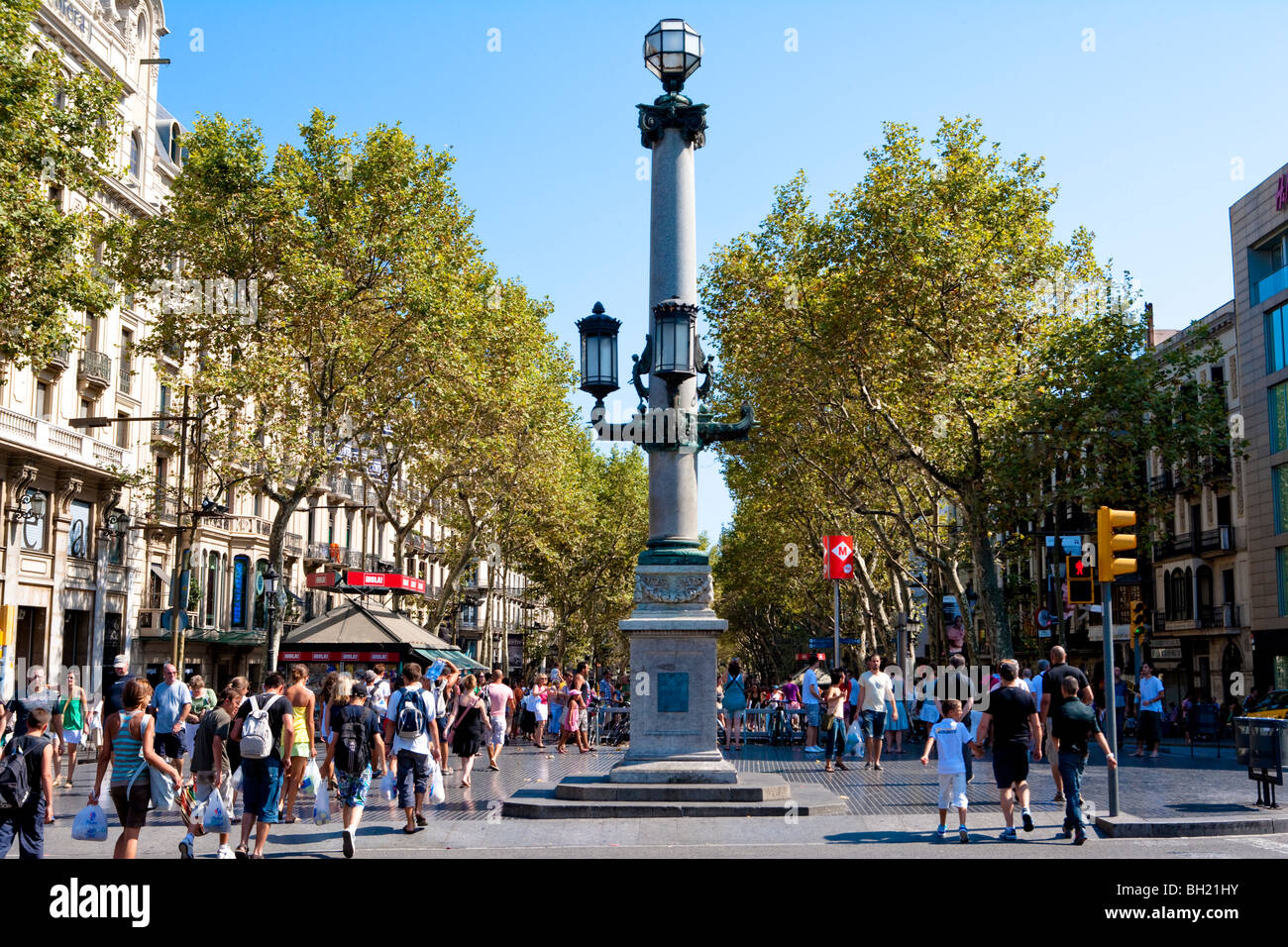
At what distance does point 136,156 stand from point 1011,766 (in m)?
38.8

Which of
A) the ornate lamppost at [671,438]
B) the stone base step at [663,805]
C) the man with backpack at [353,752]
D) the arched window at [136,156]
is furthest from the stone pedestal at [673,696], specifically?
the arched window at [136,156]

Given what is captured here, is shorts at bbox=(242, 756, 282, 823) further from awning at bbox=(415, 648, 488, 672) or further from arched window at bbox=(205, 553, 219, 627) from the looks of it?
arched window at bbox=(205, 553, 219, 627)

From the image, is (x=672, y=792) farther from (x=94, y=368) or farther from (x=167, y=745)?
(x=94, y=368)

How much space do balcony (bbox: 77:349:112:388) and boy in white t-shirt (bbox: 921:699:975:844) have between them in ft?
107

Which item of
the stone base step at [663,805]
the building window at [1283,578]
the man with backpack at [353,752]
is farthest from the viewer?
the building window at [1283,578]

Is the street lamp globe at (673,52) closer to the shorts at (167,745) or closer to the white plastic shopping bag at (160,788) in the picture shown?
the shorts at (167,745)

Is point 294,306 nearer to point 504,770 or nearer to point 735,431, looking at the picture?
point 504,770

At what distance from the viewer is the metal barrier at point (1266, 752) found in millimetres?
15156

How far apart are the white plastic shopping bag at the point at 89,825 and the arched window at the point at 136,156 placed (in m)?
37.2

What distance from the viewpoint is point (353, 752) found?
1268 centimetres

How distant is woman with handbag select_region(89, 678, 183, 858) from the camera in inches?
411

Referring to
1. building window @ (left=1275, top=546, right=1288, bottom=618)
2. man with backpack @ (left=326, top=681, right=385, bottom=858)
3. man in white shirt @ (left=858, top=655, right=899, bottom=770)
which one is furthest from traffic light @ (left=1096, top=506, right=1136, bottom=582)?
building window @ (left=1275, top=546, right=1288, bottom=618)
